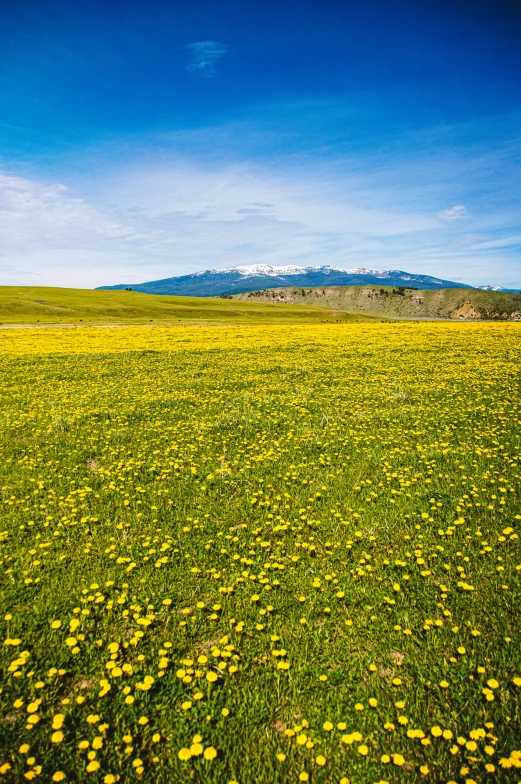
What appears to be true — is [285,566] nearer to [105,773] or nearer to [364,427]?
[105,773]

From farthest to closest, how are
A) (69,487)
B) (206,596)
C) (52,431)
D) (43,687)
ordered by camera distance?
(52,431) → (69,487) → (206,596) → (43,687)

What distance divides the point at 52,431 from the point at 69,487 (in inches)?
181

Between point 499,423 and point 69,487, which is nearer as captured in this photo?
point 69,487

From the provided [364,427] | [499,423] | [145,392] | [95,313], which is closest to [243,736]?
[364,427]

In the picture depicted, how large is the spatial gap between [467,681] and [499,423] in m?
10.6

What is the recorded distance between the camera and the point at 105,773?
3.93 m

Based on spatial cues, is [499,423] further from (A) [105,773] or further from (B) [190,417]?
(A) [105,773]

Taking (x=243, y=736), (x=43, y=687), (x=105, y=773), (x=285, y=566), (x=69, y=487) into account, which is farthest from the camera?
(x=69, y=487)

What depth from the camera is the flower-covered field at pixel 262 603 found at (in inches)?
162

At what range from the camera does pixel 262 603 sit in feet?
19.8

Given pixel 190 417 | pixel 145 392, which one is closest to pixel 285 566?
pixel 190 417

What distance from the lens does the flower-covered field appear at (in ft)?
13.5

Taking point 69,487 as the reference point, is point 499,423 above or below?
above

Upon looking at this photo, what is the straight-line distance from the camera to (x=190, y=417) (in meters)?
15.2
